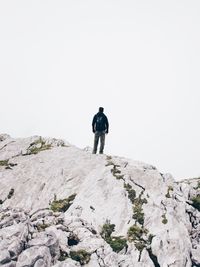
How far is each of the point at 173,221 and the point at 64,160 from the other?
536 inches

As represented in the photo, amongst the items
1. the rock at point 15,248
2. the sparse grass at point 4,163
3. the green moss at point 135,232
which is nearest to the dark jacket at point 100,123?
the sparse grass at point 4,163

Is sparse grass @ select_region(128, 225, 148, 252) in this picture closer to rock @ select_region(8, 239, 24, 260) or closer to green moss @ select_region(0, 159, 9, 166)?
rock @ select_region(8, 239, 24, 260)

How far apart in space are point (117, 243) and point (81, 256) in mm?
3291

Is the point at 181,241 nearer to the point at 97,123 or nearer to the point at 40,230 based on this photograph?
the point at 40,230

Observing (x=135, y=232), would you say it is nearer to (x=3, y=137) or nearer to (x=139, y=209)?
(x=139, y=209)

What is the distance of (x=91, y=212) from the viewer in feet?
110

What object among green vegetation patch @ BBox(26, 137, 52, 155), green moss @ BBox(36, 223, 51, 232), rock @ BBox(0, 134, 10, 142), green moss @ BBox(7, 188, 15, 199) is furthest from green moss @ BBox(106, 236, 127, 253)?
rock @ BBox(0, 134, 10, 142)

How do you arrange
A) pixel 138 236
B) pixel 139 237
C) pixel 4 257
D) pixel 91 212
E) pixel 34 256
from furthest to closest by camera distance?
pixel 91 212 < pixel 138 236 < pixel 139 237 < pixel 34 256 < pixel 4 257

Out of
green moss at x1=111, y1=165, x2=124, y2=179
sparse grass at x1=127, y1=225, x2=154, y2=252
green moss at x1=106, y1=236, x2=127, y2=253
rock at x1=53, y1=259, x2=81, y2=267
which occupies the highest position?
green moss at x1=111, y1=165, x2=124, y2=179

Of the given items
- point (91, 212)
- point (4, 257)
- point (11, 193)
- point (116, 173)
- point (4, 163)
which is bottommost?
point (4, 257)

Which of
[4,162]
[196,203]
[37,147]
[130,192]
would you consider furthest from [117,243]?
[37,147]

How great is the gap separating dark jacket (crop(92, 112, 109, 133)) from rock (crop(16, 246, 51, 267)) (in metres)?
17.8

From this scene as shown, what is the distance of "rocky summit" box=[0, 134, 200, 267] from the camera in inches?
1089

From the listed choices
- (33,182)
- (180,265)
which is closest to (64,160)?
(33,182)
